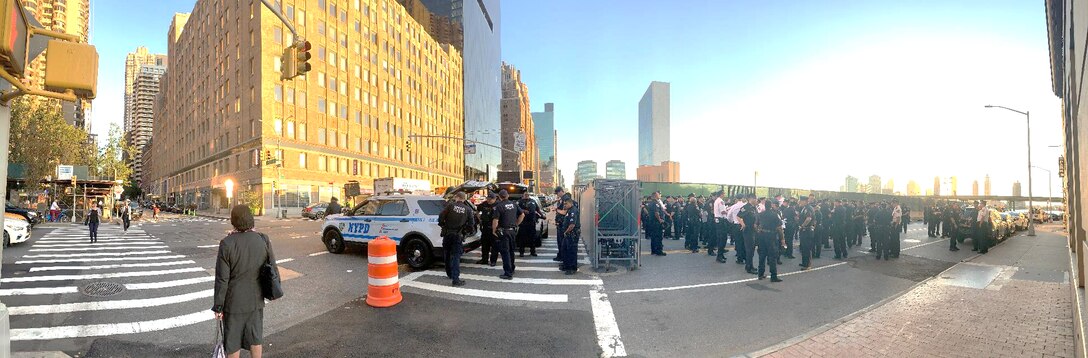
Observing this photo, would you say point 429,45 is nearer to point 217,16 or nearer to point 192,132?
point 217,16

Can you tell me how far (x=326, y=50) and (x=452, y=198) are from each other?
4923 cm

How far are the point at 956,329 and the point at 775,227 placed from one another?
11.3 ft

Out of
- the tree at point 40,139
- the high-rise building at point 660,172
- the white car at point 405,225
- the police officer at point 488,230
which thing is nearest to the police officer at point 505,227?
the police officer at point 488,230

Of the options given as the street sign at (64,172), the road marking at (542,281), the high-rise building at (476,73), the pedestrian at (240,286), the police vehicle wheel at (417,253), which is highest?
the high-rise building at (476,73)

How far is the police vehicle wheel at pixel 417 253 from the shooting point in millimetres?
9698

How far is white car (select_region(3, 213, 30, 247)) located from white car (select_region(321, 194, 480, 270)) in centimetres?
1138

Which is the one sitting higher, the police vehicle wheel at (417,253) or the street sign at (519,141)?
the street sign at (519,141)

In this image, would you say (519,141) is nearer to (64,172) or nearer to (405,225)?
(405,225)

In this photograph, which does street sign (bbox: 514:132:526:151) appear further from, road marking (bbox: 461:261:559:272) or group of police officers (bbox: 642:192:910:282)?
road marking (bbox: 461:261:559:272)

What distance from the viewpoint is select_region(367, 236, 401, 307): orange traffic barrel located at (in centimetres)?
661

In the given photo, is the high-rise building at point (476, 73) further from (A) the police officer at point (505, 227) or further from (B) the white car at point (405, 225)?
(A) the police officer at point (505, 227)

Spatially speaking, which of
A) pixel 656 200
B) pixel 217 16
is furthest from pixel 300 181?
pixel 656 200

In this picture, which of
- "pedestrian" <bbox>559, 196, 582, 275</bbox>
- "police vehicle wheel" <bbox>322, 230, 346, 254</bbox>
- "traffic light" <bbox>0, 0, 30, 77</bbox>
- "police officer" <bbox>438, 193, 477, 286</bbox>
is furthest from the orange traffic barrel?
"police vehicle wheel" <bbox>322, 230, 346, 254</bbox>

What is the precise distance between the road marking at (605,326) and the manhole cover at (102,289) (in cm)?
836
